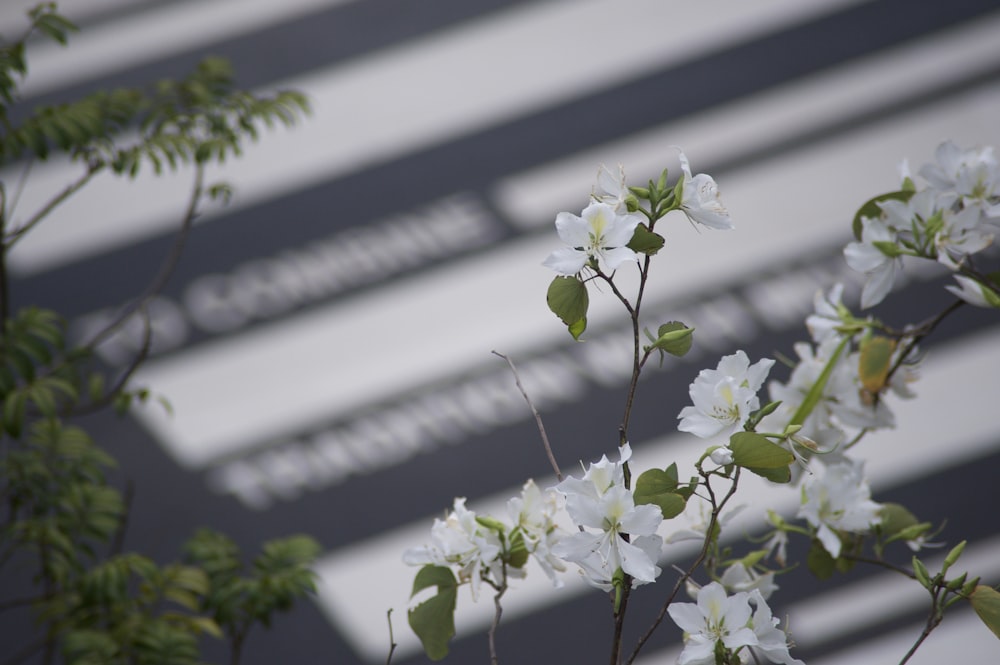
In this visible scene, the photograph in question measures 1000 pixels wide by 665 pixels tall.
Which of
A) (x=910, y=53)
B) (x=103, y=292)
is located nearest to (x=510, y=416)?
(x=103, y=292)

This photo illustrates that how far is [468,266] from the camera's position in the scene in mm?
3041

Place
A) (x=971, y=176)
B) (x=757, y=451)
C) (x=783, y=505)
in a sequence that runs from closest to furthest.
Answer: (x=757, y=451) → (x=971, y=176) → (x=783, y=505)

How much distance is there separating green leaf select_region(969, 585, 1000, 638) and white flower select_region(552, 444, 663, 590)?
0.32m

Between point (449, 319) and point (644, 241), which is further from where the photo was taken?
point (449, 319)

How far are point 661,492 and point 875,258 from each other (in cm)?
40

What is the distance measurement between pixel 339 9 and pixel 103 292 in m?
1.16

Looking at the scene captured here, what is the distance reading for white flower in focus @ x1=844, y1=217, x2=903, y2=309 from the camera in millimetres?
1026

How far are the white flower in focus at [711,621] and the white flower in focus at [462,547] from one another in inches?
7.4

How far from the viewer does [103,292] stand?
296cm

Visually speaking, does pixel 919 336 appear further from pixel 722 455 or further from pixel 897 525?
pixel 722 455

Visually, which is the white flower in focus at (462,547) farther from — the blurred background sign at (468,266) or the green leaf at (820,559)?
the blurred background sign at (468,266)

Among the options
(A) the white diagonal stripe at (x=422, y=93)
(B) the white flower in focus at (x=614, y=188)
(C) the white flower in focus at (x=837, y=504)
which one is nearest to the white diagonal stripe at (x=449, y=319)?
(A) the white diagonal stripe at (x=422, y=93)

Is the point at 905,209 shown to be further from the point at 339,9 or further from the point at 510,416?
the point at 339,9

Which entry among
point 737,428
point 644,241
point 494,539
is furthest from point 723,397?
point 494,539
